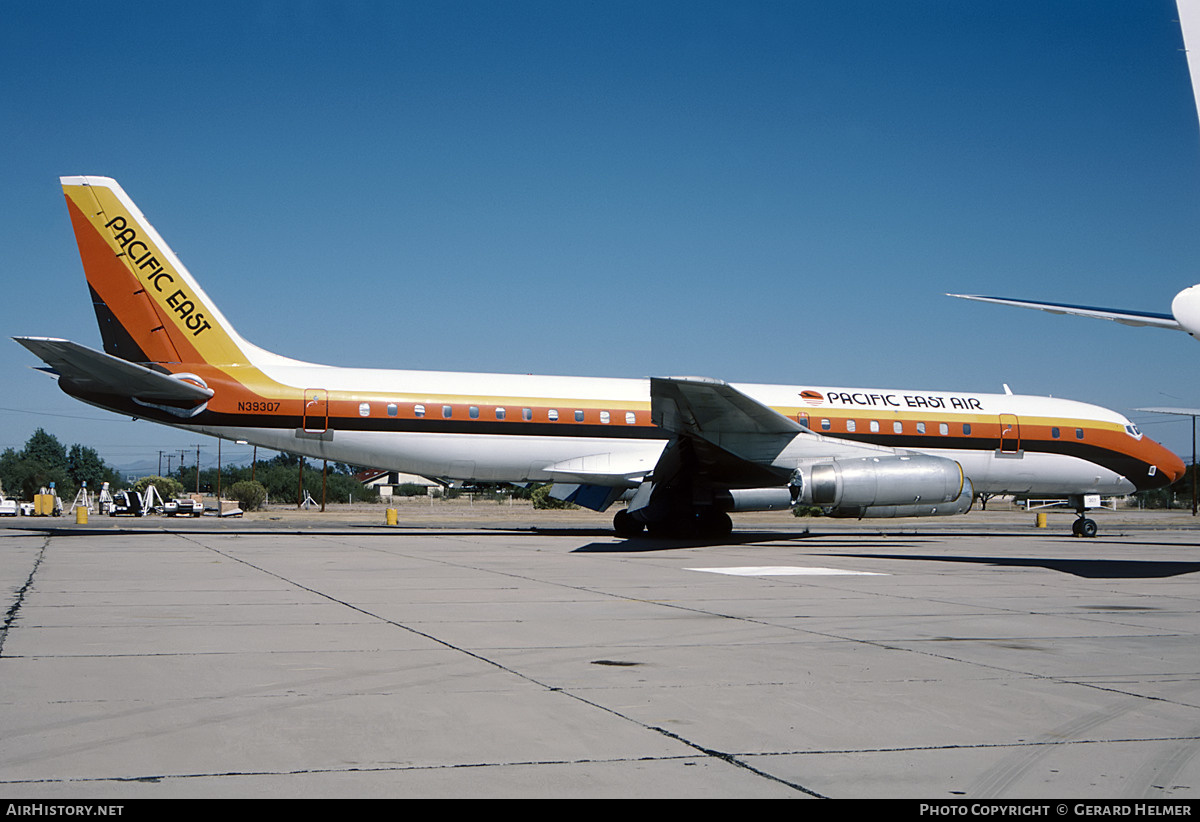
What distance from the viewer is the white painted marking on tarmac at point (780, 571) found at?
13352 mm

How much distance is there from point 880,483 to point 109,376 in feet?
47.7

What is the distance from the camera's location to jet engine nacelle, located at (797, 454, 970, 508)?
56.7ft

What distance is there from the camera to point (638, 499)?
21.1 meters

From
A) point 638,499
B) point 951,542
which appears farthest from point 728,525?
point 951,542

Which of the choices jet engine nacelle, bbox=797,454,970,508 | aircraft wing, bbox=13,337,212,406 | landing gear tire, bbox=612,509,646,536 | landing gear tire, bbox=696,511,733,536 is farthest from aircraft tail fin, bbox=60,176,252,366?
jet engine nacelle, bbox=797,454,970,508

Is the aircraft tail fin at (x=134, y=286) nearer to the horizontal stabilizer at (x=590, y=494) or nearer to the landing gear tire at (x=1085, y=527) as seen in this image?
the horizontal stabilizer at (x=590, y=494)

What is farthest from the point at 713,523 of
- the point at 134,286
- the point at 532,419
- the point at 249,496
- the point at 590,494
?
the point at 249,496

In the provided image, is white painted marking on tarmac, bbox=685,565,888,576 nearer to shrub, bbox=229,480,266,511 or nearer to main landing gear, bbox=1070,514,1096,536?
main landing gear, bbox=1070,514,1096,536

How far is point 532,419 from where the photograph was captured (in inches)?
869

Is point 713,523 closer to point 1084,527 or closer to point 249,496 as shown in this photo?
point 1084,527

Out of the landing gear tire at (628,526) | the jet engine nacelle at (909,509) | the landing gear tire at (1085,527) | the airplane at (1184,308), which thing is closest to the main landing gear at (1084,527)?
the landing gear tire at (1085,527)

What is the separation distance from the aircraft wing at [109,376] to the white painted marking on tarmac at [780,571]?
11.7 metres

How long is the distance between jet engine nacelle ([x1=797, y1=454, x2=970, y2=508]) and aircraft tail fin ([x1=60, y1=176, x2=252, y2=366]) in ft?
40.5
